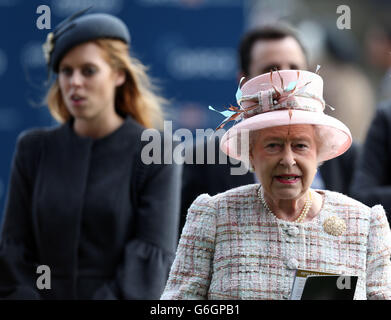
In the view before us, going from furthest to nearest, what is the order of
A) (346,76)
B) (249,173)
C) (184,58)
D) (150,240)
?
(346,76) → (184,58) → (150,240) → (249,173)

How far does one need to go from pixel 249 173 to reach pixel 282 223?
1.44 feet

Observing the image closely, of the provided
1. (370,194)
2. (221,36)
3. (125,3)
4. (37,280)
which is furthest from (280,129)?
(221,36)

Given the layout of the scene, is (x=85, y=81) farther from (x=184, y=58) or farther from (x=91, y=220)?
(x=184, y=58)

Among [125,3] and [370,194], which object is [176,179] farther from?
[125,3]

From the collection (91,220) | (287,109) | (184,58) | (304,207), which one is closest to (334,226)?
(304,207)

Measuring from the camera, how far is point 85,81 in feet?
12.0

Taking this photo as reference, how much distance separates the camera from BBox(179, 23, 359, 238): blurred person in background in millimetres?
3332

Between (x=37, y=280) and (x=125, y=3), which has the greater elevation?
(x=125, y=3)

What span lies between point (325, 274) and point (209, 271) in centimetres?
40

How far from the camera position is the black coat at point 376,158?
12.5ft

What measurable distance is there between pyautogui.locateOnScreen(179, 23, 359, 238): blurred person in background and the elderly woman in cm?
39

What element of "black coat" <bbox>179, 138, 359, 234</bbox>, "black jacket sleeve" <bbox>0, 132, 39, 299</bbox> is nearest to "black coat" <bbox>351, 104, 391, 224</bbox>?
"black coat" <bbox>179, 138, 359, 234</bbox>

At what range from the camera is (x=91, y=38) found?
370cm

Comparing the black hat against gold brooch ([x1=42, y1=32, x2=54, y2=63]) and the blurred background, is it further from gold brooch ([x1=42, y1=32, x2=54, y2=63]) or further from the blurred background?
the blurred background
